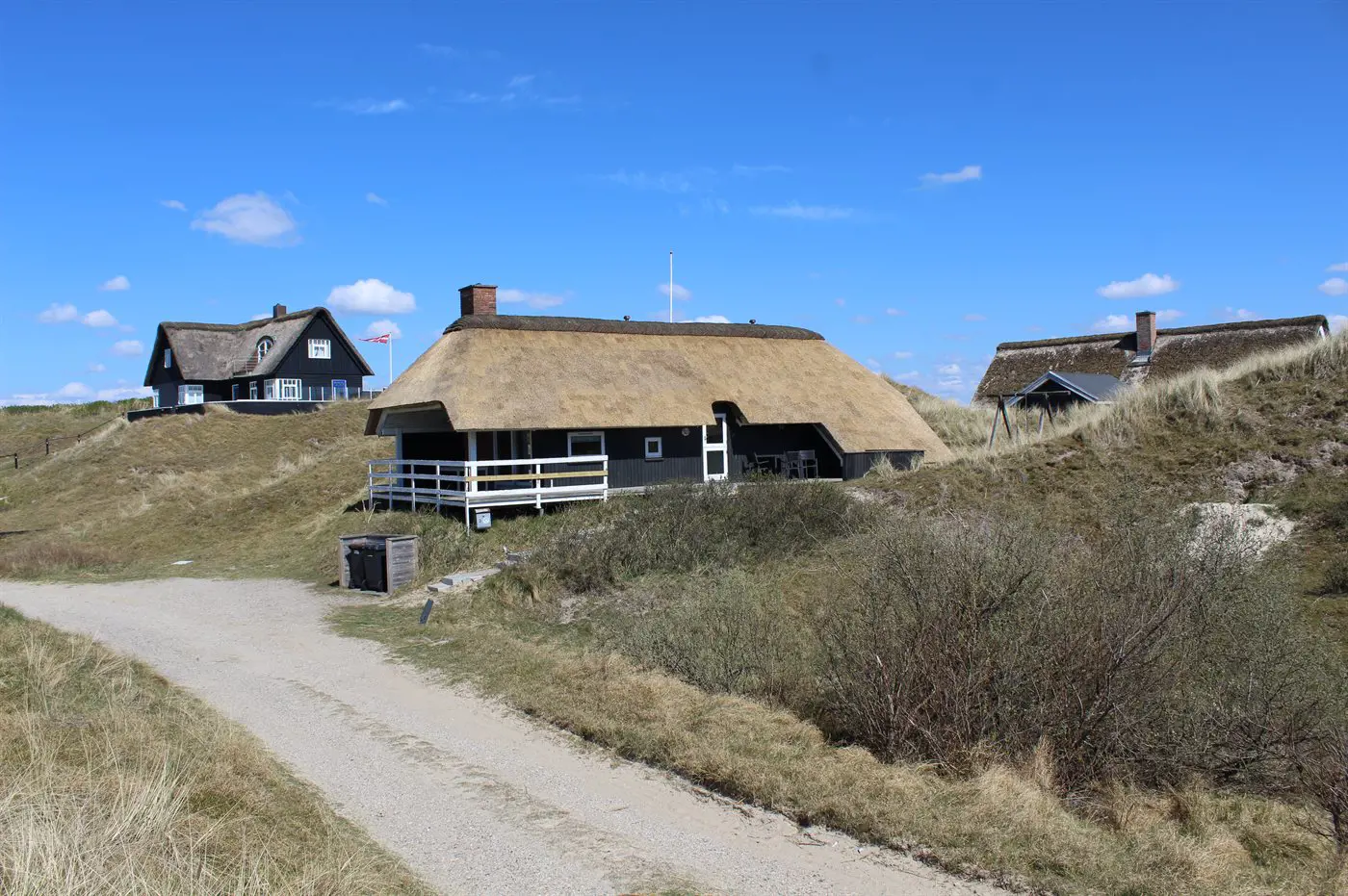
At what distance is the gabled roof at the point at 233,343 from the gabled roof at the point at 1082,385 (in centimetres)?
3574

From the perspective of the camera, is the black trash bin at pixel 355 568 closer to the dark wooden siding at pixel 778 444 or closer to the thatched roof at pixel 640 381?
the thatched roof at pixel 640 381

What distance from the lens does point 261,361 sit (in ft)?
169

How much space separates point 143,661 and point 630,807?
8.44 m

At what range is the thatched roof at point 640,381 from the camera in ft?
81.6

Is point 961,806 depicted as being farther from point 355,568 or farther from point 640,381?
point 640,381

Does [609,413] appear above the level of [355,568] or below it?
above

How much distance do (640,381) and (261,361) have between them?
31852 mm

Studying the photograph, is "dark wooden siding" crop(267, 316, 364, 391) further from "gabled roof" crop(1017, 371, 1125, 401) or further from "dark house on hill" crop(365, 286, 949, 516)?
"gabled roof" crop(1017, 371, 1125, 401)

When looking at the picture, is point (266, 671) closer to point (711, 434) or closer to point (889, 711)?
point (889, 711)

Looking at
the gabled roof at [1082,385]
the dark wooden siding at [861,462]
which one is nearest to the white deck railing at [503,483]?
the dark wooden siding at [861,462]

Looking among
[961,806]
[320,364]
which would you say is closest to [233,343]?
[320,364]

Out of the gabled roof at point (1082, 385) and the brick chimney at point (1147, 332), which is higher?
the brick chimney at point (1147, 332)

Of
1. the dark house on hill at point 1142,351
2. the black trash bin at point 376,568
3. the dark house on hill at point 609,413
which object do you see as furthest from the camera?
the dark house on hill at point 1142,351

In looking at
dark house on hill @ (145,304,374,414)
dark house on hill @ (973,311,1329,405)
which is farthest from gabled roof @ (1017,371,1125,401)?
dark house on hill @ (145,304,374,414)
